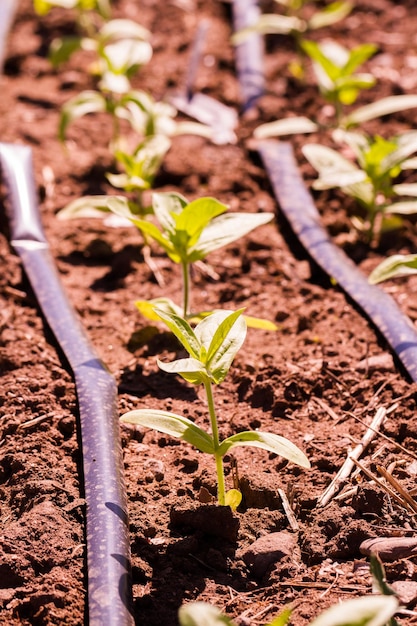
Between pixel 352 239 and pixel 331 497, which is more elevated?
pixel 352 239

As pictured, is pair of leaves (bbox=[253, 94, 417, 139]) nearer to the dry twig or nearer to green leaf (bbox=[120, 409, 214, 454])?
the dry twig

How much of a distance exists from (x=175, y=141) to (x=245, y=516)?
78.6 inches

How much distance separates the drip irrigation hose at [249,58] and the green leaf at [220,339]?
6.48 ft

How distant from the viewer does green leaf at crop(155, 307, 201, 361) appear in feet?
6.07

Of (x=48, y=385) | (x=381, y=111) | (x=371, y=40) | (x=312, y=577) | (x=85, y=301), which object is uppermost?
(x=371, y=40)

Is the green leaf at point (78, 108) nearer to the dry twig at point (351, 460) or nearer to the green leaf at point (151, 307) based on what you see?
the green leaf at point (151, 307)

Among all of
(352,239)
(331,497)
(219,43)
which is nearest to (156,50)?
(219,43)

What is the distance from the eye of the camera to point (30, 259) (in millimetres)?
2736

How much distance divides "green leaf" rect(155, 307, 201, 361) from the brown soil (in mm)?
327

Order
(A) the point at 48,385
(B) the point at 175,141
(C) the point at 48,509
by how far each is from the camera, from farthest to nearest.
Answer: (B) the point at 175,141 → (A) the point at 48,385 → (C) the point at 48,509

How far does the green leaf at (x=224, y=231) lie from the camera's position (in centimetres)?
235

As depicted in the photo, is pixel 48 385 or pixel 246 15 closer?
pixel 48 385

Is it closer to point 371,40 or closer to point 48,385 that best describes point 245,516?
point 48,385

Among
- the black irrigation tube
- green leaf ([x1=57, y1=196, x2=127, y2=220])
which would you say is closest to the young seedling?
green leaf ([x1=57, y1=196, x2=127, y2=220])
